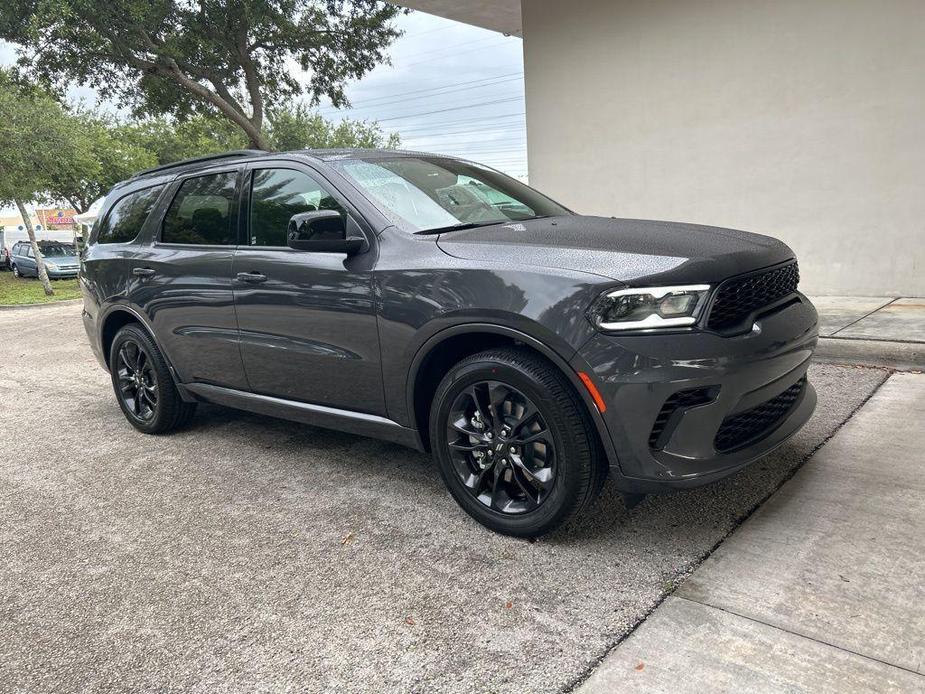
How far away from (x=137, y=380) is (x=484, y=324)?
3.17 metres

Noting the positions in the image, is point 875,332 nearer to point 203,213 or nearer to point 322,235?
point 322,235

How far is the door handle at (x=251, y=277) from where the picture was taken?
12.6 feet

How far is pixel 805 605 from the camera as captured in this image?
2426mm

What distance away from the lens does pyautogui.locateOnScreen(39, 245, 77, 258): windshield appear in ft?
87.5

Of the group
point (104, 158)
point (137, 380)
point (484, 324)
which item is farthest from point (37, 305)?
point (104, 158)

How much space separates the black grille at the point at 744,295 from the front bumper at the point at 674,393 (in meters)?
0.07

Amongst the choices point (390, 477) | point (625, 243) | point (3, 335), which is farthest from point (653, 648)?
point (3, 335)

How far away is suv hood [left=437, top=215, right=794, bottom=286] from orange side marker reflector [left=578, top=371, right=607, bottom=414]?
388mm

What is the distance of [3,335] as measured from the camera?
37.0 feet

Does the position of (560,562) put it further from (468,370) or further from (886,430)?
(886,430)

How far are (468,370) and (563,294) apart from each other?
552mm

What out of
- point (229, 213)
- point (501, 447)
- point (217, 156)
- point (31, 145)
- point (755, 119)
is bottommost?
point (501, 447)

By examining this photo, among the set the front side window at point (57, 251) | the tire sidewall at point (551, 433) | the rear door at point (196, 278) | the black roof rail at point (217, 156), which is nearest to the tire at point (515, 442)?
the tire sidewall at point (551, 433)

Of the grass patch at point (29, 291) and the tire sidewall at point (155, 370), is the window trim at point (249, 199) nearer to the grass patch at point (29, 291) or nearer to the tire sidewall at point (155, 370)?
the tire sidewall at point (155, 370)
